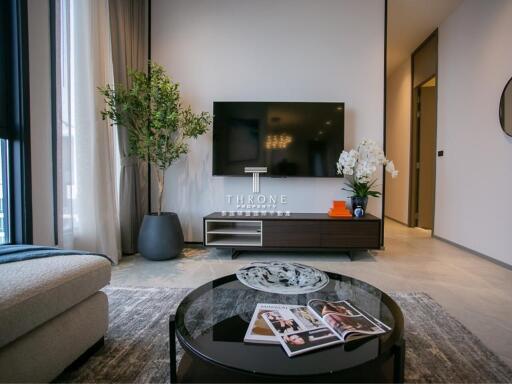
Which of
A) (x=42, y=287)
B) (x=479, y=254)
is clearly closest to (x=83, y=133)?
(x=42, y=287)

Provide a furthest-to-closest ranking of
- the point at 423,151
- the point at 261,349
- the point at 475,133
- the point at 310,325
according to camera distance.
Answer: the point at 423,151 < the point at 475,133 < the point at 310,325 < the point at 261,349

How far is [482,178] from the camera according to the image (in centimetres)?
298

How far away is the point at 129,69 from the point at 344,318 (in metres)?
2.90

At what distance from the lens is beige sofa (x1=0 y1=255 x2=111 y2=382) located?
2.87 ft

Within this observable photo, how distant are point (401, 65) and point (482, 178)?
119 inches

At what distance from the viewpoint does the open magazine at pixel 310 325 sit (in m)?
0.92

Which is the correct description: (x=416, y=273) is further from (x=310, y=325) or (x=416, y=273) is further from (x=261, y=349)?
(x=261, y=349)

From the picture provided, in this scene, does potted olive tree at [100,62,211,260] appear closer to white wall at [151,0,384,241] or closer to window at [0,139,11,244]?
white wall at [151,0,384,241]

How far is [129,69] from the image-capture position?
2746mm

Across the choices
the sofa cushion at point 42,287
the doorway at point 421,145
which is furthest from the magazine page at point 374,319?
the doorway at point 421,145

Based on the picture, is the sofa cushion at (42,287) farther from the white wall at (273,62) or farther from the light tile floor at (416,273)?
the white wall at (273,62)

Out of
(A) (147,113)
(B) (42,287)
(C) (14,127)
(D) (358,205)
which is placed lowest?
(B) (42,287)

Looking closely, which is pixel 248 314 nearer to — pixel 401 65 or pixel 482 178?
pixel 482 178

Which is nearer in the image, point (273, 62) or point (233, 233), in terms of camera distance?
point (233, 233)
